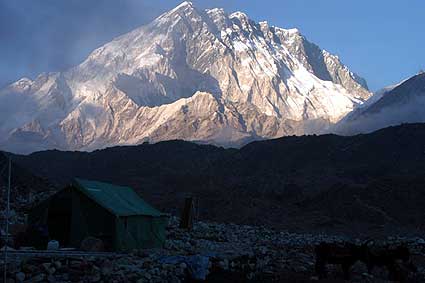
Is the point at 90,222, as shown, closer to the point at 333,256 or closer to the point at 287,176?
the point at 333,256

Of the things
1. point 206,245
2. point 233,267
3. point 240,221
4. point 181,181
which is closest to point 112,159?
point 181,181

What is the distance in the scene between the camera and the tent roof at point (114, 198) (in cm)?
2284

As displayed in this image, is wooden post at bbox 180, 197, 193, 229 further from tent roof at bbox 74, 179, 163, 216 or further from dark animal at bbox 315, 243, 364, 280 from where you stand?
dark animal at bbox 315, 243, 364, 280

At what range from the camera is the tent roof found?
22844 millimetres

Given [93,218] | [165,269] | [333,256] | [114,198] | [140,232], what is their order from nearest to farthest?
[165,269] → [333,256] → [93,218] → [140,232] → [114,198]

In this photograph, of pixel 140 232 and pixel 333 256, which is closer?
pixel 333 256

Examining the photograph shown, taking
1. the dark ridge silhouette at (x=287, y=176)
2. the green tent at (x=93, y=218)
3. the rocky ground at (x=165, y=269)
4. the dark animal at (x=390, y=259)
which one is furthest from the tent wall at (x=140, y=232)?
the dark ridge silhouette at (x=287, y=176)

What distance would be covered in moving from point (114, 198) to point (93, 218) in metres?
1.93

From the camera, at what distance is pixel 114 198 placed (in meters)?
24.5

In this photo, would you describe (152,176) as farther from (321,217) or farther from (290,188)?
(321,217)

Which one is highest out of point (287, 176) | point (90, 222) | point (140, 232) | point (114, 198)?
point (287, 176)

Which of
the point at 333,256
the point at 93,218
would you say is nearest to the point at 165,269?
the point at 333,256

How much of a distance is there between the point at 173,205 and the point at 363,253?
1987 inches

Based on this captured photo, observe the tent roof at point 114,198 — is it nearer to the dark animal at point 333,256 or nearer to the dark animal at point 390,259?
the dark animal at point 333,256
